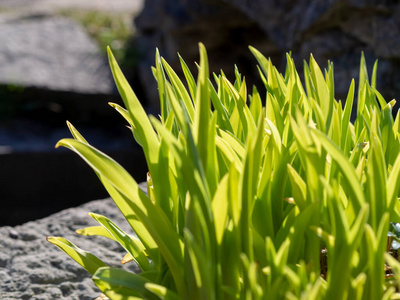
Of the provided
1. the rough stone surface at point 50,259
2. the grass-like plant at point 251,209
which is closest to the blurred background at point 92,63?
the rough stone surface at point 50,259

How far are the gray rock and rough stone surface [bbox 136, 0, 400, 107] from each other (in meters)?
0.39

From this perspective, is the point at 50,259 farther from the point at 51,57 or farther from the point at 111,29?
the point at 111,29

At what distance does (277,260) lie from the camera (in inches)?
30.4

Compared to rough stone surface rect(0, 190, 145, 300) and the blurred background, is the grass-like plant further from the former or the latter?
the blurred background

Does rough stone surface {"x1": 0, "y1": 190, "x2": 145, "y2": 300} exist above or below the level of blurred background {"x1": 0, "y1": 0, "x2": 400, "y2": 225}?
below

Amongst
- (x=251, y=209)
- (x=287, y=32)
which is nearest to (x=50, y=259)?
(x=251, y=209)

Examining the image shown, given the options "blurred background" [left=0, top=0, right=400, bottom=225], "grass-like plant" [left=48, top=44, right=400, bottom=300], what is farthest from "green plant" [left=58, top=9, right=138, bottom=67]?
"grass-like plant" [left=48, top=44, right=400, bottom=300]

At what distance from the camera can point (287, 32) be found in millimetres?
2648

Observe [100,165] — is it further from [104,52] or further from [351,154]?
[104,52]

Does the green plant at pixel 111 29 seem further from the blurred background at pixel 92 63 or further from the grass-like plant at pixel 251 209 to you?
the grass-like plant at pixel 251 209

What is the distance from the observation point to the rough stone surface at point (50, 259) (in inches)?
52.0

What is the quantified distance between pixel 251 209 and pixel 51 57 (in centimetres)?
346

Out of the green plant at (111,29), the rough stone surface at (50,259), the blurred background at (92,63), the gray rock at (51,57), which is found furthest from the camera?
the green plant at (111,29)

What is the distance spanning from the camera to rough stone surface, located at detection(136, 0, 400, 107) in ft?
7.20
